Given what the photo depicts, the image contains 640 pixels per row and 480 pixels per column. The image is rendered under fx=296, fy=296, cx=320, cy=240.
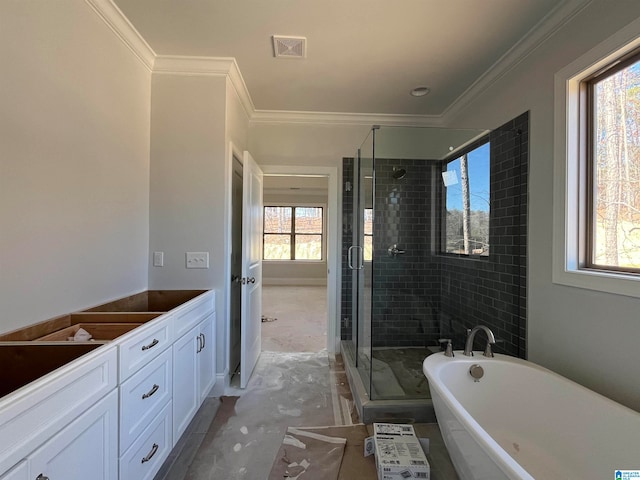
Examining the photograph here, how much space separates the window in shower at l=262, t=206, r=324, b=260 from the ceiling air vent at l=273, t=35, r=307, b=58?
5847 mm

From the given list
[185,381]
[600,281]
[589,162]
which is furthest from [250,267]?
[589,162]

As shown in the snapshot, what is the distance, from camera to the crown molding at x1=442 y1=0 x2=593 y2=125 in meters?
1.71

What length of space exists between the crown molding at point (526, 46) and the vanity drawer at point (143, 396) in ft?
9.79

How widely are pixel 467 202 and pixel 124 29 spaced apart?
3071 millimetres

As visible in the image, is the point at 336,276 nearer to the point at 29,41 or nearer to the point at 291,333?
the point at 291,333

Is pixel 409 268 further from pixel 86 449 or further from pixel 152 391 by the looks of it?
pixel 86 449

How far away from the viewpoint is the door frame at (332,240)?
11.0ft

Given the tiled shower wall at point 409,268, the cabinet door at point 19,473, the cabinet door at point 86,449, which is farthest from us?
the tiled shower wall at point 409,268

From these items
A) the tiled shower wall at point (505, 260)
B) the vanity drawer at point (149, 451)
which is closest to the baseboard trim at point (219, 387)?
the vanity drawer at point (149, 451)

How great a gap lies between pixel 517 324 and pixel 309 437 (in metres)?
1.70

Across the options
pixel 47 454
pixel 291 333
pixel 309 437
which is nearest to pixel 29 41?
pixel 47 454

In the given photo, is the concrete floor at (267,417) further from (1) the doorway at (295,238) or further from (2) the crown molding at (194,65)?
(1) the doorway at (295,238)

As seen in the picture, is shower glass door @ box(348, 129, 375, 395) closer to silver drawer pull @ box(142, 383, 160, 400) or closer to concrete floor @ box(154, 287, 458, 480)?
concrete floor @ box(154, 287, 458, 480)

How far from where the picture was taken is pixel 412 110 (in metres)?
3.23
